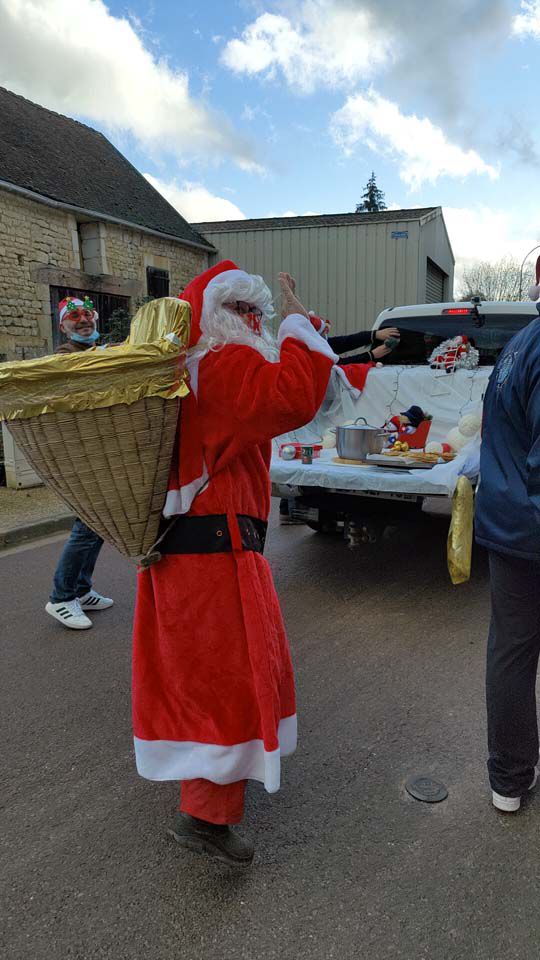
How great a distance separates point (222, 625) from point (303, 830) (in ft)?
2.90

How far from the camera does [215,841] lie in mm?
2082

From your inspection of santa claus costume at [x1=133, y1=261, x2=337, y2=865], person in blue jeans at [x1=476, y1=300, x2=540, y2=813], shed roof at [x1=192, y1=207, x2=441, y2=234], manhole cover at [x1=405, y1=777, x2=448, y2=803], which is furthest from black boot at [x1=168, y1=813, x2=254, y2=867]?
shed roof at [x1=192, y1=207, x2=441, y2=234]

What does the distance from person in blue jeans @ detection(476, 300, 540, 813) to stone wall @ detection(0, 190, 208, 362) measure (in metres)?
11.6

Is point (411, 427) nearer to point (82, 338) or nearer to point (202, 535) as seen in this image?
point (82, 338)

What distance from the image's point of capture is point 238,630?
198 cm

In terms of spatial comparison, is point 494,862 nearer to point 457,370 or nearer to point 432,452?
point 432,452

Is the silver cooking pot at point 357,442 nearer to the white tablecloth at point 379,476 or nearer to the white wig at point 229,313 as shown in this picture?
the white tablecloth at point 379,476

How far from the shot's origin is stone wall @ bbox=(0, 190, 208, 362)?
1284cm

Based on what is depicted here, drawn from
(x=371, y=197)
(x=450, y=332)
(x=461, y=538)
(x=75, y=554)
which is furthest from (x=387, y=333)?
(x=371, y=197)

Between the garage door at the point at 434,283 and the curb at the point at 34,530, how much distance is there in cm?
1457

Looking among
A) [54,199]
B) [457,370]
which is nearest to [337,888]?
[457,370]

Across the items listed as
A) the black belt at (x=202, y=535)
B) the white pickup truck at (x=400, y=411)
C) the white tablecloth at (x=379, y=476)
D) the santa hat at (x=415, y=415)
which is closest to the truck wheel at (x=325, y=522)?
the white pickup truck at (x=400, y=411)

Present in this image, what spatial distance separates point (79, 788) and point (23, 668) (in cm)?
122

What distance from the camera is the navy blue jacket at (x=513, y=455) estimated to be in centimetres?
200
